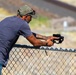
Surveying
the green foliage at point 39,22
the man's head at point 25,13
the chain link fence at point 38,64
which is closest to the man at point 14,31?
the man's head at point 25,13

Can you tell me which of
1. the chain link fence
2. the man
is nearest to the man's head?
the man

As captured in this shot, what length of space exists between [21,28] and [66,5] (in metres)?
17.6

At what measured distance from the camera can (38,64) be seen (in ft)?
26.1

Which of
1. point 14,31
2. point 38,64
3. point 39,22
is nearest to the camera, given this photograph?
point 14,31

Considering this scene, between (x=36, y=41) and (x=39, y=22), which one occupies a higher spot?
(x=36, y=41)

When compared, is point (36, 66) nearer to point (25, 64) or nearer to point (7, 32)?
point (25, 64)

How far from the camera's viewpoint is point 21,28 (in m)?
5.41

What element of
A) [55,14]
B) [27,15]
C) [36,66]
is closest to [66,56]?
[36,66]

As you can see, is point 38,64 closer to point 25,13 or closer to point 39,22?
point 25,13

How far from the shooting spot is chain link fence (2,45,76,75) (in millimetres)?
7459

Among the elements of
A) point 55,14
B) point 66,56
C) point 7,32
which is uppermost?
point 7,32

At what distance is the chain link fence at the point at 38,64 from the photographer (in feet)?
24.5

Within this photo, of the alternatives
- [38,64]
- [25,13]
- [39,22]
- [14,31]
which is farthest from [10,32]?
[39,22]

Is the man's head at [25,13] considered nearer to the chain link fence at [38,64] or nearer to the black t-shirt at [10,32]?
the black t-shirt at [10,32]
